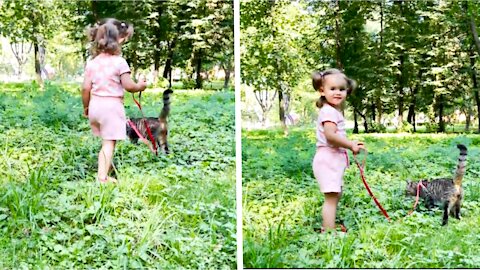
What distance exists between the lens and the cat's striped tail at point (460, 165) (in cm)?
202

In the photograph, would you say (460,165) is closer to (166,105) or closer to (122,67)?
(166,105)

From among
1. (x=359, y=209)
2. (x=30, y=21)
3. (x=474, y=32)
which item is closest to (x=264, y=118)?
(x=359, y=209)

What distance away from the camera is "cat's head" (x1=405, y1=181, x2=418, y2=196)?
205cm

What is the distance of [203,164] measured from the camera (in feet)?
7.14

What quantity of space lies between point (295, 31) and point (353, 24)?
0.21 meters

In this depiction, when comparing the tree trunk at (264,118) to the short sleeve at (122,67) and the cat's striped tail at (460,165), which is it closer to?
the short sleeve at (122,67)

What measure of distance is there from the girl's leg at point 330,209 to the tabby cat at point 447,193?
0.31m

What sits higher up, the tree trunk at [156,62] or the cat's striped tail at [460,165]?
the tree trunk at [156,62]

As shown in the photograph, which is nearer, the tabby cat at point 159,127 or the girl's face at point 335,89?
the girl's face at point 335,89

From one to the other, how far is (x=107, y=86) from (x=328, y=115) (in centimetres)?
77

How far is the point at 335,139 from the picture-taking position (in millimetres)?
2006

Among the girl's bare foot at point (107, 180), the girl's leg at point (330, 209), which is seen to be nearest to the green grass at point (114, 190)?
the girl's bare foot at point (107, 180)

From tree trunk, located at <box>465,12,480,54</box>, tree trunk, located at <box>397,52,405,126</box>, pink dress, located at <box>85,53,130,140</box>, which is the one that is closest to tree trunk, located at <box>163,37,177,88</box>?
pink dress, located at <box>85,53,130,140</box>

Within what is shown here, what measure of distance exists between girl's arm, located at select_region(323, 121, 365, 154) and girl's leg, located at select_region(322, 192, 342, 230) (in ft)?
0.56
